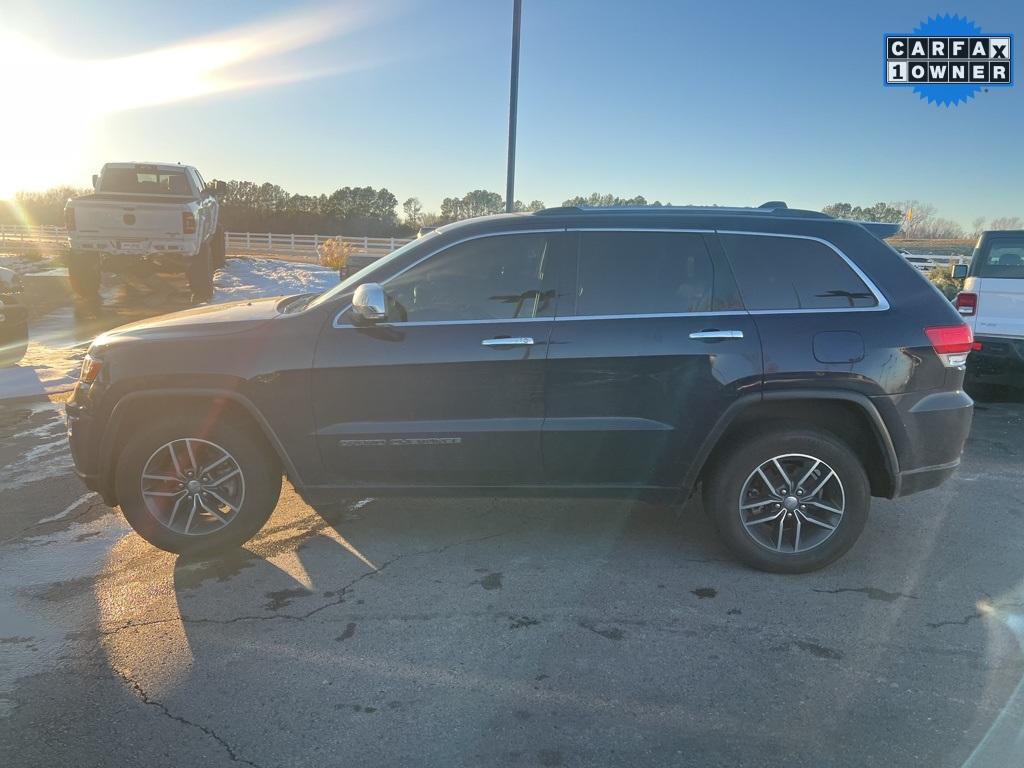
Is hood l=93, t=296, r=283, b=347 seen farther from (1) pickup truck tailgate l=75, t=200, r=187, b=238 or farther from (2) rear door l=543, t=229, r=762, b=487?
(1) pickup truck tailgate l=75, t=200, r=187, b=238

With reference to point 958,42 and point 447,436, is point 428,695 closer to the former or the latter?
point 447,436

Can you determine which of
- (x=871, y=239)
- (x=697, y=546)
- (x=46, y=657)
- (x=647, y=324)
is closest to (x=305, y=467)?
(x=46, y=657)

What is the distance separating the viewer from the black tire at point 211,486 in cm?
403

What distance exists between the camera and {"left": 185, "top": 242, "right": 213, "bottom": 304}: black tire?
539 inches

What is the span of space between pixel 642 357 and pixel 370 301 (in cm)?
142

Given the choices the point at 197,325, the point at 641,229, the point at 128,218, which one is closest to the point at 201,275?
the point at 128,218

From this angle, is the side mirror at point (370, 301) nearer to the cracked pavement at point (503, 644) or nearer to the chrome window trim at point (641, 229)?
the chrome window trim at point (641, 229)

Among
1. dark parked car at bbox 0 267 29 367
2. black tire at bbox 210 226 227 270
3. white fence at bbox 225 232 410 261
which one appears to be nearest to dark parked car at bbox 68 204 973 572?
dark parked car at bbox 0 267 29 367

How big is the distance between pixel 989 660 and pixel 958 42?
377 inches

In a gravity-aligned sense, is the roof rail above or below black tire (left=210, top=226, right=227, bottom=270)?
below

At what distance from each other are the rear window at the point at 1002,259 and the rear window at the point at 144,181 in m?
12.8

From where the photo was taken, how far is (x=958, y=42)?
32.3 feet

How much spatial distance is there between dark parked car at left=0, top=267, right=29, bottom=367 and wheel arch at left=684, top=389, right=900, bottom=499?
10.0 meters

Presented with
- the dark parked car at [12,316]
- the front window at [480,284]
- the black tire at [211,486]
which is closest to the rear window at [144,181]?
the dark parked car at [12,316]
